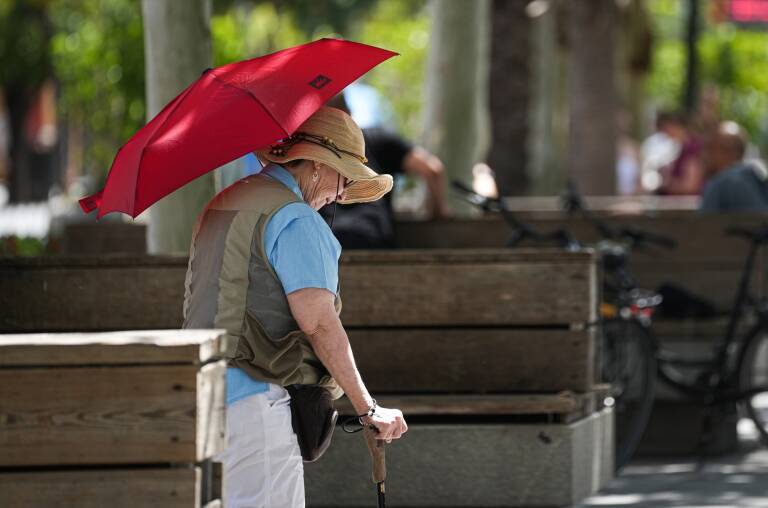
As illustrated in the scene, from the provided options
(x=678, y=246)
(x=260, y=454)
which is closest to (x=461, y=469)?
(x=260, y=454)

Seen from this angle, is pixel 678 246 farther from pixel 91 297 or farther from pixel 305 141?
pixel 305 141

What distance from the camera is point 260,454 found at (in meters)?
4.92

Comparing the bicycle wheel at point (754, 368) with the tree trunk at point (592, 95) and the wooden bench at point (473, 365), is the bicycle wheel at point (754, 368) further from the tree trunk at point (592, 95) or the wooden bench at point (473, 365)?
the tree trunk at point (592, 95)

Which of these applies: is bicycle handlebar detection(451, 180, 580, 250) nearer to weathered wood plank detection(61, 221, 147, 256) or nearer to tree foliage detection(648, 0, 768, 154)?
weathered wood plank detection(61, 221, 147, 256)

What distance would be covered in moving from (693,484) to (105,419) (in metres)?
5.42

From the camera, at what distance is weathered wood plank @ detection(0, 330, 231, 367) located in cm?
446

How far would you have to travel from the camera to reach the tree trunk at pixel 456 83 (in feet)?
44.4

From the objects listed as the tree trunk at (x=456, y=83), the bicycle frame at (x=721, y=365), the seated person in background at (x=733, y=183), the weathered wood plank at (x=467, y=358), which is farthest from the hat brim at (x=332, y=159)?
the tree trunk at (x=456, y=83)

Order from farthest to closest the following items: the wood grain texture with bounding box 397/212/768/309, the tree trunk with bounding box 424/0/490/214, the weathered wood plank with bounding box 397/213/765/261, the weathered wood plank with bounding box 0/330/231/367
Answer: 1. the tree trunk with bounding box 424/0/490/214
2. the wood grain texture with bounding box 397/212/768/309
3. the weathered wood plank with bounding box 397/213/765/261
4. the weathered wood plank with bounding box 0/330/231/367

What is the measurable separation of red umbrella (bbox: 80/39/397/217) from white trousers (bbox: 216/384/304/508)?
2.03 feet

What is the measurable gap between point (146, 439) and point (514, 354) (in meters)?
3.52

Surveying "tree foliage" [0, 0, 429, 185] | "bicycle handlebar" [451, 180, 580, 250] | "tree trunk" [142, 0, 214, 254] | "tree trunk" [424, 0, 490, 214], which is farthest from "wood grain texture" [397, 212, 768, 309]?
"tree foliage" [0, 0, 429, 185]

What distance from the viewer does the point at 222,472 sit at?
471 centimetres

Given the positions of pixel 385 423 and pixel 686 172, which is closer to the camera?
pixel 385 423
